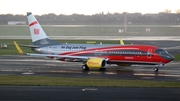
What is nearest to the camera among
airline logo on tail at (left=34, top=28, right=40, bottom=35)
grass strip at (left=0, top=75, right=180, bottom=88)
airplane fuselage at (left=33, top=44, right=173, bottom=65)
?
grass strip at (left=0, top=75, right=180, bottom=88)

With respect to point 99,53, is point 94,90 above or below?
below

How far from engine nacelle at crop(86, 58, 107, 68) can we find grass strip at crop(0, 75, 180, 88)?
318 inches

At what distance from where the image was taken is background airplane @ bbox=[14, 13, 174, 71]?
4725 centimetres

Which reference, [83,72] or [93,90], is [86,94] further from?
[83,72]

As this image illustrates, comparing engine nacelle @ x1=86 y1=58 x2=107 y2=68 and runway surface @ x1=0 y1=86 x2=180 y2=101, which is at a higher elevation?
runway surface @ x1=0 y1=86 x2=180 y2=101

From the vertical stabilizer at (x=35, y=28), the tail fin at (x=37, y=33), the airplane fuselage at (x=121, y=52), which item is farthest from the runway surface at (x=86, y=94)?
the vertical stabilizer at (x=35, y=28)

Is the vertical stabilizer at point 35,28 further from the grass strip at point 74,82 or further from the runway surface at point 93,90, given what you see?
the grass strip at point 74,82

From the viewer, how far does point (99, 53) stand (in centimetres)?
4994

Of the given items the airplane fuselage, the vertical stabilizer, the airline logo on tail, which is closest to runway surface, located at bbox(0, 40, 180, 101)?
the airplane fuselage

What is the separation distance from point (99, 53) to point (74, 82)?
13.2 meters

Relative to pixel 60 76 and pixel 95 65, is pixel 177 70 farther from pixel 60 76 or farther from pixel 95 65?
pixel 60 76

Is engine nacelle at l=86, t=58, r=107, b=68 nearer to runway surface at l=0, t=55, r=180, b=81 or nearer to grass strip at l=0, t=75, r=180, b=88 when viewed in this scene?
runway surface at l=0, t=55, r=180, b=81

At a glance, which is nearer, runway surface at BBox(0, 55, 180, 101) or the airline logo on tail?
runway surface at BBox(0, 55, 180, 101)

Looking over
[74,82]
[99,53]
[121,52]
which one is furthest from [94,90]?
[99,53]
